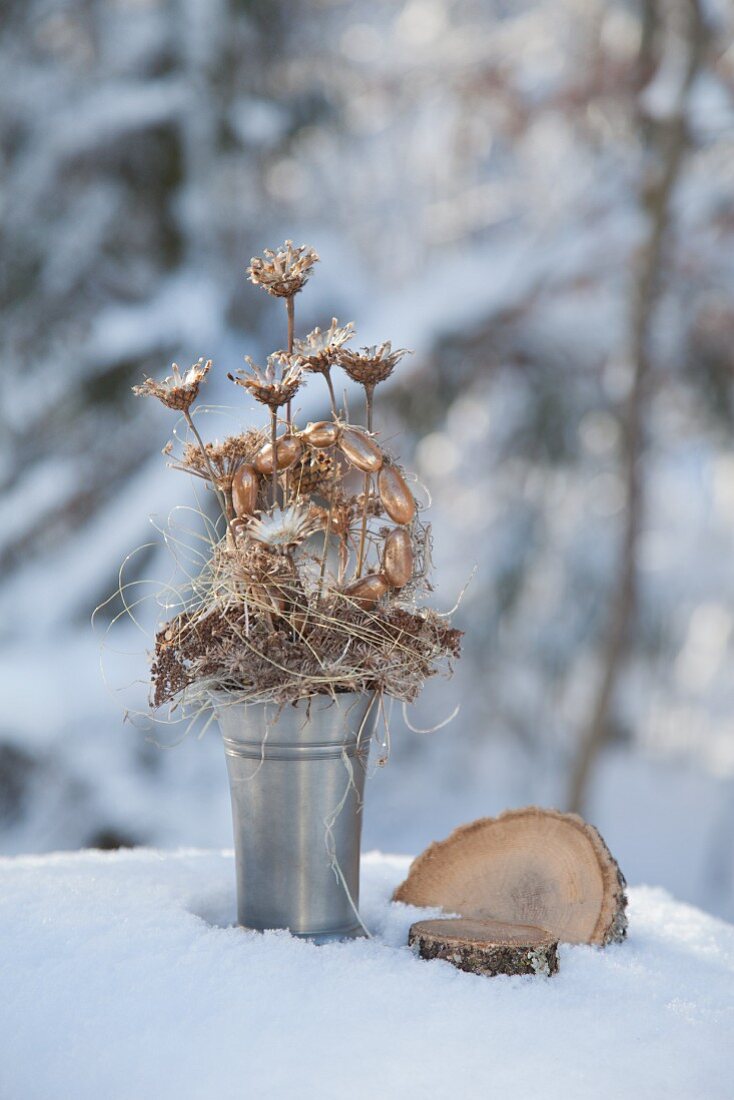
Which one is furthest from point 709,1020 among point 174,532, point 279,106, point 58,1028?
point 279,106

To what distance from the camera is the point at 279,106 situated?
2.88 m

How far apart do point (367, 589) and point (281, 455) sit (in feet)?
0.41

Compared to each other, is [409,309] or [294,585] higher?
[409,309]

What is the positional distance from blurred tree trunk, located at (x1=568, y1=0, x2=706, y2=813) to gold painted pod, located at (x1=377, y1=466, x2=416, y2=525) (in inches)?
78.2

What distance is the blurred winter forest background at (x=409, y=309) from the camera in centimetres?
268

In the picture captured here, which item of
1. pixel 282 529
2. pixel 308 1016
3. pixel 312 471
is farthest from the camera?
pixel 312 471

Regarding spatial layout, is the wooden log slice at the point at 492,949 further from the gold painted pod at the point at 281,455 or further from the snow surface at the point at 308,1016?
the gold painted pod at the point at 281,455

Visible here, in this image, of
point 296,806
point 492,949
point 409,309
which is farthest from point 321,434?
point 409,309

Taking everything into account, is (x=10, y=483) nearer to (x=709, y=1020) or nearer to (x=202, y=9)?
(x=202, y=9)

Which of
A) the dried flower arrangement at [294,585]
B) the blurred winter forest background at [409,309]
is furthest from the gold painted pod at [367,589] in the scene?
the blurred winter forest background at [409,309]

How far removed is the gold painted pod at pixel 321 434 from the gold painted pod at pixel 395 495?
0.05m

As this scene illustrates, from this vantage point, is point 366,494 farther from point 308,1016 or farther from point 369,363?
point 308,1016

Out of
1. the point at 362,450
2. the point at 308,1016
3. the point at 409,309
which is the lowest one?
the point at 308,1016

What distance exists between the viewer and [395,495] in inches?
34.4
